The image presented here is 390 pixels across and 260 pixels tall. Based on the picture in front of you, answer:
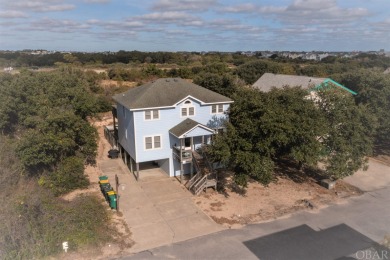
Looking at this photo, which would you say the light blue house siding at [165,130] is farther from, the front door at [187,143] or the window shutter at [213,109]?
the front door at [187,143]

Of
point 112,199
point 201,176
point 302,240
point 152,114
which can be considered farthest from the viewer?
point 152,114

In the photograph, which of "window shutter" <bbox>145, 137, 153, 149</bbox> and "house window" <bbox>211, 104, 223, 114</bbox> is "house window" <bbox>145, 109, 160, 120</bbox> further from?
"house window" <bbox>211, 104, 223, 114</bbox>

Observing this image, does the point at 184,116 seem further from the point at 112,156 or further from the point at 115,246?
the point at 115,246

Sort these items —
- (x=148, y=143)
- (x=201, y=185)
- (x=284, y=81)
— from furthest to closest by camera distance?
(x=284, y=81) → (x=148, y=143) → (x=201, y=185)

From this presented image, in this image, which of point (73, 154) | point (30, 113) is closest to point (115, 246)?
point (73, 154)

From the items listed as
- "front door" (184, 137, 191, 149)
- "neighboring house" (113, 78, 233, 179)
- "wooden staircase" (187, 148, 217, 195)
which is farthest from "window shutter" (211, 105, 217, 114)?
"wooden staircase" (187, 148, 217, 195)

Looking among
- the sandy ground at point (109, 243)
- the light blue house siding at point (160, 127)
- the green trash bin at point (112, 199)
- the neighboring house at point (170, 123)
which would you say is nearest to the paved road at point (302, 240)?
the sandy ground at point (109, 243)

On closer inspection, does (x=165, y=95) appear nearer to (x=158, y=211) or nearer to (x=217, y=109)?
(x=217, y=109)

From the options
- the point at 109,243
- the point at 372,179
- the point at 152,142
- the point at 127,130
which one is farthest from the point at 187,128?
the point at 372,179
